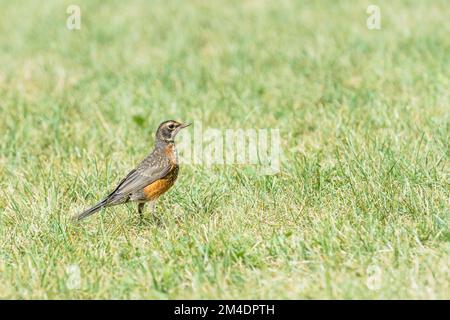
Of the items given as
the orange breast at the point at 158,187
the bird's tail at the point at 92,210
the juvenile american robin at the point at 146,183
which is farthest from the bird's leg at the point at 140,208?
the bird's tail at the point at 92,210

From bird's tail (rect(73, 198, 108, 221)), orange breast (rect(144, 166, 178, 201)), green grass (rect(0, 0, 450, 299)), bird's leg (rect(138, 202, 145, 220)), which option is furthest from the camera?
bird's leg (rect(138, 202, 145, 220))

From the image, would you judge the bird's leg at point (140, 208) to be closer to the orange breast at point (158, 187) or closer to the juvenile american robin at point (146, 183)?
the juvenile american robin at point (146, 183)

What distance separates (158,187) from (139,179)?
143 millimetres

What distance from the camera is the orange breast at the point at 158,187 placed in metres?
5.68

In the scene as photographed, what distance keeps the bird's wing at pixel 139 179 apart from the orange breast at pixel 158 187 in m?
0.03

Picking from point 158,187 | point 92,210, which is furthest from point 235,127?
point 92,210

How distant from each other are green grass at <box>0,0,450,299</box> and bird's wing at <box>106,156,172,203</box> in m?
0.22

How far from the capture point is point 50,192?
6148 mm

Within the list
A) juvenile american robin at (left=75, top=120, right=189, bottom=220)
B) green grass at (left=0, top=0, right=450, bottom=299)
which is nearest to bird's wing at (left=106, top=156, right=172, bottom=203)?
juvenile american robin at (left=75, top=120, right=189, bottom=220)

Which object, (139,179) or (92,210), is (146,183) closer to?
(139,179)

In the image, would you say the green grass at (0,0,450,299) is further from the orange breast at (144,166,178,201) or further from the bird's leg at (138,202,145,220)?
the orange breast at (144,166,178,201)

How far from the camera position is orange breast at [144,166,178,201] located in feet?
18.6
